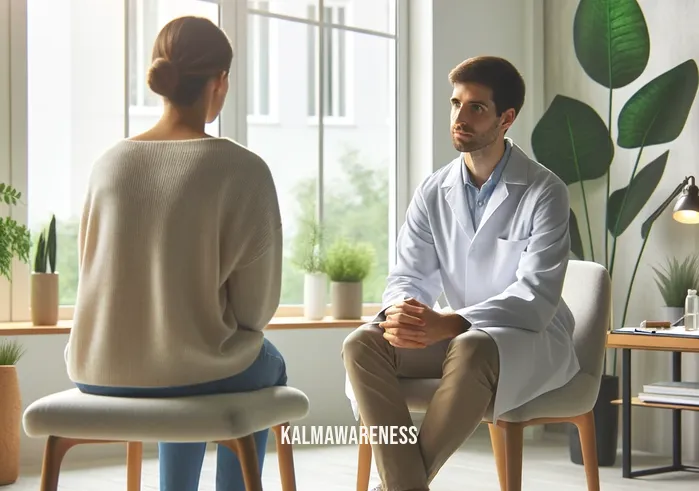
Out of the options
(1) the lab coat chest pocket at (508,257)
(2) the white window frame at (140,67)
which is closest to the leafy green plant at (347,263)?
(2) the white window frame at (140,67)

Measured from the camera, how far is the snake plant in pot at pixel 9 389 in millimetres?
3395

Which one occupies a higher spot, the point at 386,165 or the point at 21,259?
the point at 386,165

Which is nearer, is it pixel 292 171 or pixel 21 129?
pixel 21 129

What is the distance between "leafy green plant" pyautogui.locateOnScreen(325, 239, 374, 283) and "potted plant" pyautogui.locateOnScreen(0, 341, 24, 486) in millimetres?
1526

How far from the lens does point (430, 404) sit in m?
2.32

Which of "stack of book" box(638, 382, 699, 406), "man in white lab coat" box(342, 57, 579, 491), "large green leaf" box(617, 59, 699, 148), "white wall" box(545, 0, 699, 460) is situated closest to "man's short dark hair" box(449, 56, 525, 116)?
"man in white lab coat" box(342, 57, 579, 491)

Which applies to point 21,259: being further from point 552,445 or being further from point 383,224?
point 552,445

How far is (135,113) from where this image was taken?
4305 mm

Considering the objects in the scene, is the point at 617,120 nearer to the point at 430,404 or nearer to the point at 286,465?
the point at 430,404

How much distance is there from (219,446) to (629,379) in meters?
2.23

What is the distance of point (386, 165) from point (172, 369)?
325cm

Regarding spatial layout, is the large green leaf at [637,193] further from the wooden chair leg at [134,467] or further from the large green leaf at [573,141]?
the wooden chair leg at [134,467]

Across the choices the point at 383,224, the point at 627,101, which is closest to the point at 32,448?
the point at 383,224

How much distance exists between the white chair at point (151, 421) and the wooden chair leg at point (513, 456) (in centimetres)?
69
